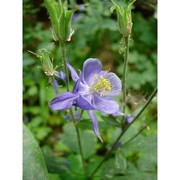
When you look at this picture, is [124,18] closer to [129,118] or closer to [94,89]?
[94,89]

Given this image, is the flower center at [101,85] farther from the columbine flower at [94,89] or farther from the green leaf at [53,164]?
the green leaf at [53,164]

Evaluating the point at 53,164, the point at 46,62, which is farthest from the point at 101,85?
the point at 53,164

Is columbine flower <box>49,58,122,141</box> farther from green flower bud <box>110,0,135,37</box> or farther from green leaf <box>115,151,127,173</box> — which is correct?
green leaf <box>115,151,127,173</box>

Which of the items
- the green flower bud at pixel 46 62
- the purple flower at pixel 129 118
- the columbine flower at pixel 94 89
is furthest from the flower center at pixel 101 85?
the purple flower at pixel 129 118

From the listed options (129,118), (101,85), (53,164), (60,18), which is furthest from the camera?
(53,164)

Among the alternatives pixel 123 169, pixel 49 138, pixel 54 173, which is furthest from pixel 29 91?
pixel 123 169

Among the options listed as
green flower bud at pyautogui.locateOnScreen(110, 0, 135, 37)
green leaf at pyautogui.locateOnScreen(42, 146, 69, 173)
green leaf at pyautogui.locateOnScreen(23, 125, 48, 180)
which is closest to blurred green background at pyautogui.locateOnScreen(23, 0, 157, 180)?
green leaf at pyautogui.locateOnScreen(42, 146, 69, 173)

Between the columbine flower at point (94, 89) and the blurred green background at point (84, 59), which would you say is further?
the blurred green background at point (84, 59)
